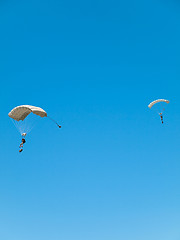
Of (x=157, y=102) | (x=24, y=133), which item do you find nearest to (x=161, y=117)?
(x=157, y=102)

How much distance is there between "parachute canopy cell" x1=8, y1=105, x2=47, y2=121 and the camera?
29.5 meters

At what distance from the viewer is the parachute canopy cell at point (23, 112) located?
29.5 metres

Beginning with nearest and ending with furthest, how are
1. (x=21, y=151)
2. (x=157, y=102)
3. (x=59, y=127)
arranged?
(x=59, y=127)
(x=21, y=151)
(x=157, y=102)

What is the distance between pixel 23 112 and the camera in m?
31.9

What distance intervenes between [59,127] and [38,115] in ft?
11.3

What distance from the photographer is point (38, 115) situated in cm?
3039

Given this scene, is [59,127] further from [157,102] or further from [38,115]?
[157,102]

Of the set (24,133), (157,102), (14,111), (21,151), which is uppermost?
(157,102)

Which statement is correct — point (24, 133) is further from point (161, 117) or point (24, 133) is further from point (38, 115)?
point (161, 117)

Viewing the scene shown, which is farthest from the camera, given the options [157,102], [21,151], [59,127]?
[157,102]

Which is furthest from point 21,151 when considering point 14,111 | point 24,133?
point 14,111

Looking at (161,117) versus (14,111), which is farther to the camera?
(161,117)

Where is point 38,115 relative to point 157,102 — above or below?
below

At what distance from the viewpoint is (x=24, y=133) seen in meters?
32.6
